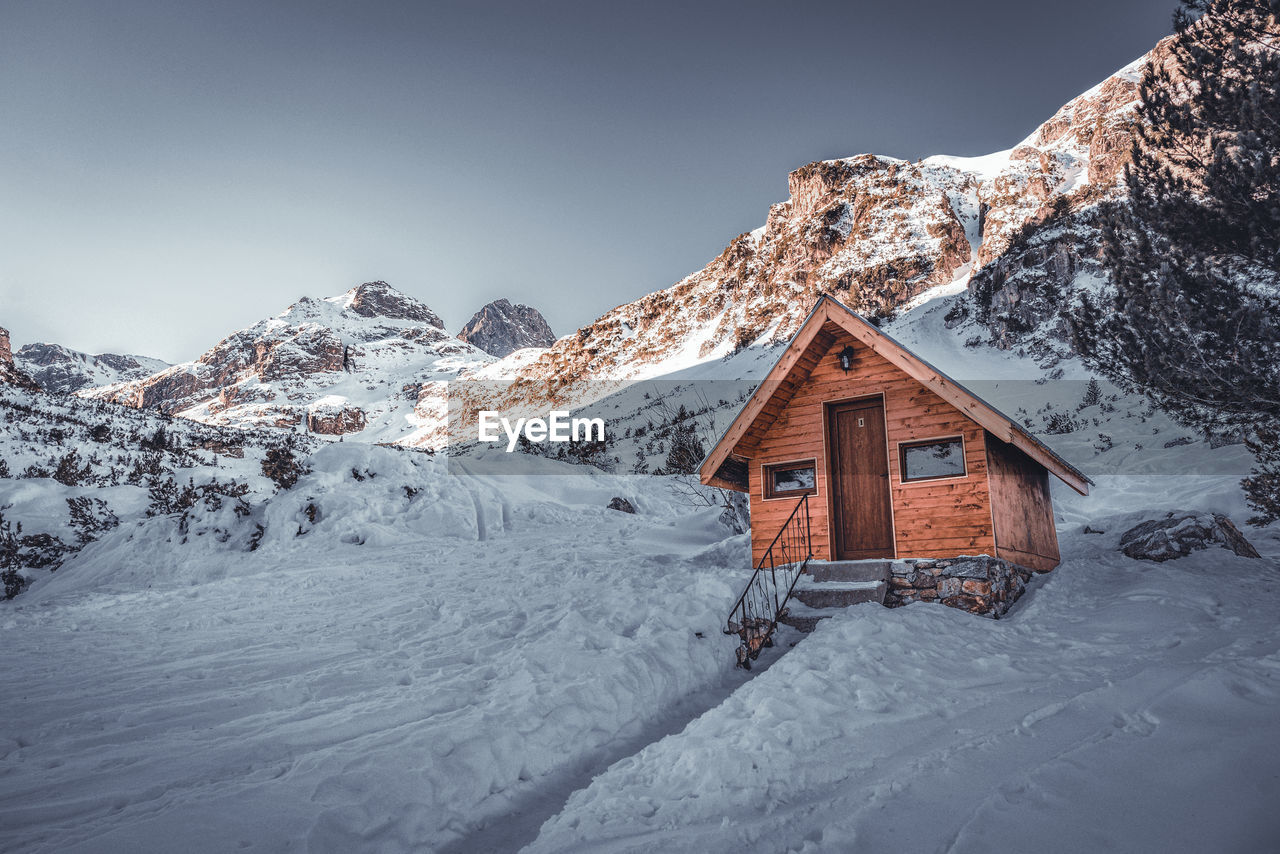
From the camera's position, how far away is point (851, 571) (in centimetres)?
868

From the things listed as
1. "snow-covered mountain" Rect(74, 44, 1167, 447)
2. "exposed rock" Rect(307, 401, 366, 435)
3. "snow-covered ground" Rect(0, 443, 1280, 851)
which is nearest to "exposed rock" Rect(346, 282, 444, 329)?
"snow-covered mountain" Rect(74, 44, 1167, 447)

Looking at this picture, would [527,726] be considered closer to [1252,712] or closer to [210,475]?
[1252,712]

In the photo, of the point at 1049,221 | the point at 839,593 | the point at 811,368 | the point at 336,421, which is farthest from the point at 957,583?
the point at 336,421

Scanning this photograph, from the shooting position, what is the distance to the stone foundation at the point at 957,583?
7836 mm

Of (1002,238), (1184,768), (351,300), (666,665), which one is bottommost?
(666,665)

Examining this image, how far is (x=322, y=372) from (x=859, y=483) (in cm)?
12576

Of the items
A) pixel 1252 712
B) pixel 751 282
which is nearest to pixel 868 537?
pixel 1252 712

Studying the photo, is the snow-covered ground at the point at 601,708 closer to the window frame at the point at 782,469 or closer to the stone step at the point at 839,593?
the stone step at the point at 839,593

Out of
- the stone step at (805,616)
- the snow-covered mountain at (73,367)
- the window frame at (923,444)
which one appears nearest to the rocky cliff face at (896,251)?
the window frame at (923,444)

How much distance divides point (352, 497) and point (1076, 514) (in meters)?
18.2

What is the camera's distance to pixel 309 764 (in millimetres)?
4367

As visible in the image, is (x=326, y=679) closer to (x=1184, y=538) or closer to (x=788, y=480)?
(x=788, y=480)

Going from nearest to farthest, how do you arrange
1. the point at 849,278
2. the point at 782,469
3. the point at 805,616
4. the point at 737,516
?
1. the point at 805,616
2. the point at 782,469
3. the point at 737,516
4. the point at 849,278

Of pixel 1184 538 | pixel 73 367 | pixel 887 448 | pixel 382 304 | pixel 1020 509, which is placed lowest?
pixel 1184 538
